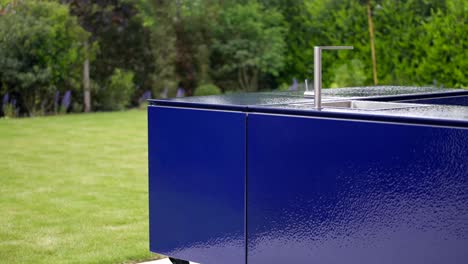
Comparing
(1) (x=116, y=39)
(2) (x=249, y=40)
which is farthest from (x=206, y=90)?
(1) (x=116, y=39)

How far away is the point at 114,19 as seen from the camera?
1358cm

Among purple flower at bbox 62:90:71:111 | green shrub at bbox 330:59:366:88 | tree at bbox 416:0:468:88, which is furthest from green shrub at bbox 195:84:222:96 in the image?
tree at bbox 416:0:468:88

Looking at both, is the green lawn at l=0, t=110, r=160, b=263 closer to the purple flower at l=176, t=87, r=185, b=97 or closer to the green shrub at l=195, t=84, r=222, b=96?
the purple flower at l=176, t=87, r=185, b=97

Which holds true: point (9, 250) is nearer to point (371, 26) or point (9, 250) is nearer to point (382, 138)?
point (382, 138)

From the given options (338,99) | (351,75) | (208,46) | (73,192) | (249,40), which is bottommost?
(73,192)

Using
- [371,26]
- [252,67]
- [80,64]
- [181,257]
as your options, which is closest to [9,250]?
[181,257]

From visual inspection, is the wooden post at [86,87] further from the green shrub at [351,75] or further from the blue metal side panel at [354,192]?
the blue metal side panel at [354,192]

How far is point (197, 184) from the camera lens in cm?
414

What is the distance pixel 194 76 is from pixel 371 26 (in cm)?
372

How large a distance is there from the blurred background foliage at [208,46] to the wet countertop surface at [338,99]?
24.7ft

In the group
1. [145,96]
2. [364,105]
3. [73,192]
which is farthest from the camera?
[145,96]

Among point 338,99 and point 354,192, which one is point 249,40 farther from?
point 354,192

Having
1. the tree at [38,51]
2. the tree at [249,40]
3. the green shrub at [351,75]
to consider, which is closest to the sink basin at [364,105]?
the green shrub at [351,75]

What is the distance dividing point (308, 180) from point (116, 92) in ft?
Result: 33.6
